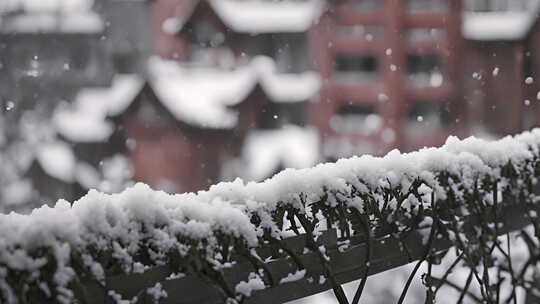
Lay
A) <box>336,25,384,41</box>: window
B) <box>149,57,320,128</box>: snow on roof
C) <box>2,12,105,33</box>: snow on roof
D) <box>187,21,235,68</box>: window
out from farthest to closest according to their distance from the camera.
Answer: <box>2,12,105,33</box>: snow on roof < <box>187,21,235,68</box>: window < <box>336,25,384,41</box>: window < <box>149,57,320,128</box>: snow on roof

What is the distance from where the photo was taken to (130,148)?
24.3m

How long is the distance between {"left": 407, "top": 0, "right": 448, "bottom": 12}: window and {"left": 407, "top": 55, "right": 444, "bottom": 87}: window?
183 cm

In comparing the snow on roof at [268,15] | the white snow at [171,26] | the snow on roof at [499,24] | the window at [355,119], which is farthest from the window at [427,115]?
the white snow at [171,26]

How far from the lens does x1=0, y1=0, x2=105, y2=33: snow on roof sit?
28141 mm

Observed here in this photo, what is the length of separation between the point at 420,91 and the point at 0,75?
18.1m

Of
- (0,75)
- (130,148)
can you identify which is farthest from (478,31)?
(0,75)

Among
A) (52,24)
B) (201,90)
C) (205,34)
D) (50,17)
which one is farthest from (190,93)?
(50,17)

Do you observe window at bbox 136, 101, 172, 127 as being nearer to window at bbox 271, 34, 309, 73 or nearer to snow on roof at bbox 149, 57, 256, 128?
snow on roof at bbox 149, 57, 256, 128

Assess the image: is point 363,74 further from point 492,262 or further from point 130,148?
point 492,262

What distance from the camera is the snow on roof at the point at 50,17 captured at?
92.3 feet

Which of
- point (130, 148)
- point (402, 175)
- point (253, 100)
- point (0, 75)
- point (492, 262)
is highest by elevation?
point (0, 75)

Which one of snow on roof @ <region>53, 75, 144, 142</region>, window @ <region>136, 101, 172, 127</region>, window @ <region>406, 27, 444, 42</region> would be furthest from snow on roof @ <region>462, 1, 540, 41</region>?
snow on roof @ <region>53, 75, 144, 142</region>

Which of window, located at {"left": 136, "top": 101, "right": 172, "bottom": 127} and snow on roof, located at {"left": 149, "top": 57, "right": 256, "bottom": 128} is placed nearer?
snow on roof, located at {"left": 149, "top": 57, "right": 256, "bottom": 128}

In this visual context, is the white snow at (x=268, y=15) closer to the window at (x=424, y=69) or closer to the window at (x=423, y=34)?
the window at (x=423, y=34)
